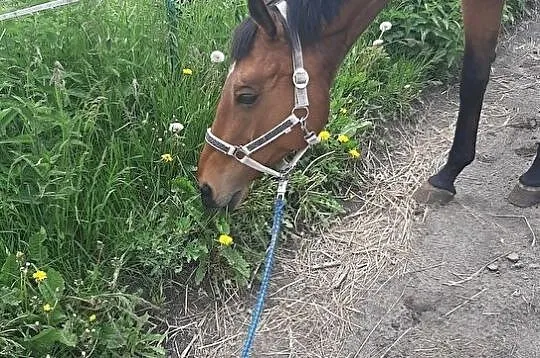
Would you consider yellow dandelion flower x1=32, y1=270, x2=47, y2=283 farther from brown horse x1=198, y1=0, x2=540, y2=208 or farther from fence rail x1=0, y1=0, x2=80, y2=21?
fence rail x1=0, y1=0, x2=80, y2=21

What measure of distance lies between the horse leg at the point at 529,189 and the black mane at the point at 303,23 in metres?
1.29

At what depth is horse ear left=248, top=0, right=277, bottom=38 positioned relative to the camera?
6.35 ft

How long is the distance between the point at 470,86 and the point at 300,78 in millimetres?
1093

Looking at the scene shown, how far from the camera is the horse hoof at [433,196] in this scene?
2.94 m

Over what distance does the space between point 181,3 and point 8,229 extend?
5.02ft

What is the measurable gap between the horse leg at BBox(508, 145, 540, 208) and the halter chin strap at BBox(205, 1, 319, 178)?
46.0 inches

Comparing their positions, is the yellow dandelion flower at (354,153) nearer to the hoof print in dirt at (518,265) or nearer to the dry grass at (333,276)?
the dry grass at (333,276)

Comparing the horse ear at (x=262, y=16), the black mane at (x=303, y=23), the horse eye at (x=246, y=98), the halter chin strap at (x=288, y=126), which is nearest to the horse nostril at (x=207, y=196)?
the halter chin strap at (x=288, y=126)

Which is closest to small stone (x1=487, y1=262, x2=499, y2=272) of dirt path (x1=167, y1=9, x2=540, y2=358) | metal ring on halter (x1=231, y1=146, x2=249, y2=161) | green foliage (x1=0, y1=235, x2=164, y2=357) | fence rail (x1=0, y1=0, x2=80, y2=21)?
dirt path (x1=167, y1=9, x2=540, y2=358)

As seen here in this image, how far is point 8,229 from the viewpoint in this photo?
2242 millimetres

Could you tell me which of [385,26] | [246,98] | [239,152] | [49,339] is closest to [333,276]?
[239,152]

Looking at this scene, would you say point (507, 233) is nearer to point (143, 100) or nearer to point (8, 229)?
point (143, 100)

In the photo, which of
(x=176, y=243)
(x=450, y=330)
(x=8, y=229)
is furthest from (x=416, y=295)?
(x=8, y=229)

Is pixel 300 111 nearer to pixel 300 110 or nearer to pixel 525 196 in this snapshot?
pixel 300 110
